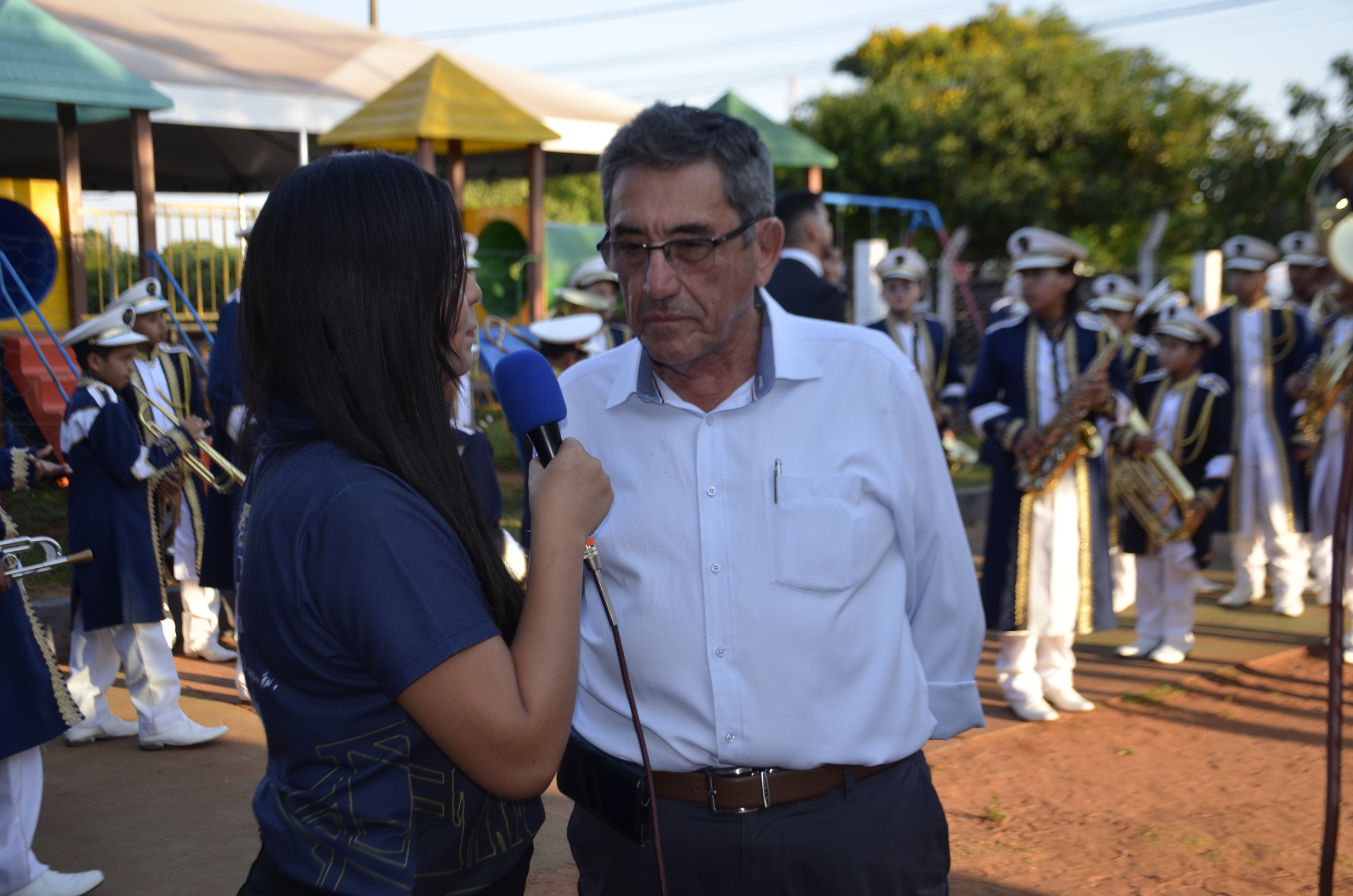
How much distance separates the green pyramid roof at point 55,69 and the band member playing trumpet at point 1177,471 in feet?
27.2

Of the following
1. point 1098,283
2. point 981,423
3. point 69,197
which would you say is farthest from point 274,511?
point 69,197

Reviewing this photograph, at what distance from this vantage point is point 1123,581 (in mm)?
8328

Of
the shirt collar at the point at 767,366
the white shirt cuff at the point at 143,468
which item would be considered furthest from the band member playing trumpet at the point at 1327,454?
the white shirt cuff at the point at 143,468

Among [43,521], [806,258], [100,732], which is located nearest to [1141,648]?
[806,258]

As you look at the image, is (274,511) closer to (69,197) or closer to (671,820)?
(671,820)

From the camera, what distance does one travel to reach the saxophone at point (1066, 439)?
5707mm

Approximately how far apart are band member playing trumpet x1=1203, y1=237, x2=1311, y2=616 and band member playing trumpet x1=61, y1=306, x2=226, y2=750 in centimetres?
699

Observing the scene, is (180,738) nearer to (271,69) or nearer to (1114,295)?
(1114,295)

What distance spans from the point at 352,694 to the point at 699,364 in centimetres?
108

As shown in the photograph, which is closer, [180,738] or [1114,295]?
[180,738]

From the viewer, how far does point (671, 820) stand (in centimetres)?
220

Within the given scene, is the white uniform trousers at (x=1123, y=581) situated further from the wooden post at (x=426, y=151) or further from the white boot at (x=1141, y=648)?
the wooden post at (x=426, y=151)

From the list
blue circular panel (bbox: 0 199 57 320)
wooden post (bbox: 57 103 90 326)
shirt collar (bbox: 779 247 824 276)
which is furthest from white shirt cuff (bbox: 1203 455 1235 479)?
blue circular panel (bbox: 0 199 57 320)

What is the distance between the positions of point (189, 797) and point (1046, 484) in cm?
432
